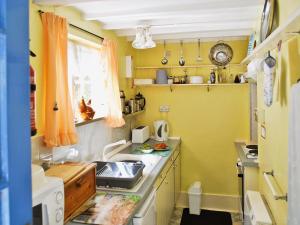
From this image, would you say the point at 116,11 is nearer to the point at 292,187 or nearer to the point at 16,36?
the point at 16,36

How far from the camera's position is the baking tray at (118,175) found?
6.90 ft

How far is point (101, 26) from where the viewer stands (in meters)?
3.00

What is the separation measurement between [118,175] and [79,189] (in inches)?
19.3

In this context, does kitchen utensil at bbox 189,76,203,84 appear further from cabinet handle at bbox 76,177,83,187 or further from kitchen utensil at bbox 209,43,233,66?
cabinet handle at bbox 76,177,83,187

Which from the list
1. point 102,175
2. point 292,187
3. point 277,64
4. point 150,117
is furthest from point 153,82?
point 292,187

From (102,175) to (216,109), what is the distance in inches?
91.6

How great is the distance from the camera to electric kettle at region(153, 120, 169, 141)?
402 cm

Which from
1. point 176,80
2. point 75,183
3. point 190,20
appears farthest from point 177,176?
point 75,183

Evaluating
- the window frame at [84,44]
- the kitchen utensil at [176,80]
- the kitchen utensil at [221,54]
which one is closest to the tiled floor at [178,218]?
the window frame at [84,44]

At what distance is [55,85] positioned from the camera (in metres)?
1.97

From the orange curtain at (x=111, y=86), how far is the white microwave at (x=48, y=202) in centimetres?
160

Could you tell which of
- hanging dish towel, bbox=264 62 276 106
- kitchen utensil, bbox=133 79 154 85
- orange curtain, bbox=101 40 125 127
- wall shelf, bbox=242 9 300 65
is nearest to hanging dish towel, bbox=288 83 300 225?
wall shelf, bbox=242 9 300 65

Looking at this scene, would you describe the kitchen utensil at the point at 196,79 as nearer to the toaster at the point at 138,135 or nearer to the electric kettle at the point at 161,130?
the electric kettle at the point at 161,130

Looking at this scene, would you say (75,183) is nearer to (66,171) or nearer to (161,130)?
(66,171)
